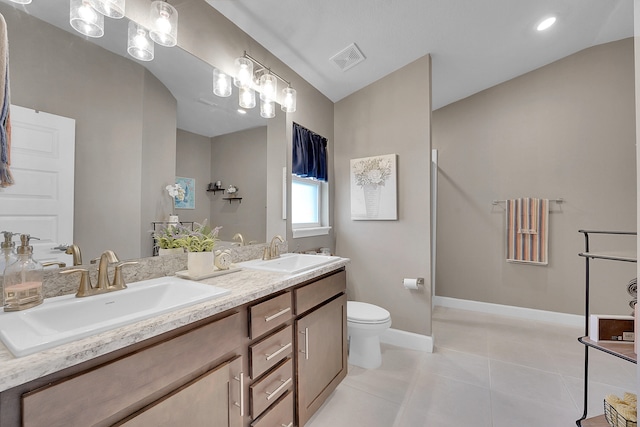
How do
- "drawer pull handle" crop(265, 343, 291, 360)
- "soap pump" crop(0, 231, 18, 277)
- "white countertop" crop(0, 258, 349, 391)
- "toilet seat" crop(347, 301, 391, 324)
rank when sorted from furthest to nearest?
"toilet seat" crop(347, 301, 391, 324)
"drawer pull handle" crop(265, 343, 291, 360)
"soap pump" crop(0, 231, 18, 277)
"white countertop" crop(0, 258, 349, 391)

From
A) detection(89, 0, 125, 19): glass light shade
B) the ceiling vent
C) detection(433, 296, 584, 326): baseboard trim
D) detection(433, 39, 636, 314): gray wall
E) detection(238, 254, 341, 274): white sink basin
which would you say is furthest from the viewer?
detection(433, 296, 584, 326): baseboard trim

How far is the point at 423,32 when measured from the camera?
211cm

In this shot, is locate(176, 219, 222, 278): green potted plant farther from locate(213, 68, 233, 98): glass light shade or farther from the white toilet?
the white toilet

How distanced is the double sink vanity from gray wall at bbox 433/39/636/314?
2.61m

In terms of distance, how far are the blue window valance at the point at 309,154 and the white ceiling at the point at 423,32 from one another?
0.52m

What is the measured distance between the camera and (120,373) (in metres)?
0.71

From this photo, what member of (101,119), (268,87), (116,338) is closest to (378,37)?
(268,87)

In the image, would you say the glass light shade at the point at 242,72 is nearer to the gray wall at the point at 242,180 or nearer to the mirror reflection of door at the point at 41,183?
the gray wall at the point at 242,180

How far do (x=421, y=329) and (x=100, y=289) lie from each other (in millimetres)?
2402

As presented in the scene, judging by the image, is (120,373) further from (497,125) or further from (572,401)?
(497,125)

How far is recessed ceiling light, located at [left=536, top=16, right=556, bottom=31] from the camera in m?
2.21

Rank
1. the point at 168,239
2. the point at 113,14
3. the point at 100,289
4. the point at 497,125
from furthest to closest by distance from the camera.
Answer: the point at 497,125 → the point at 168,239 → the point at 113,14 → the point at 100,289

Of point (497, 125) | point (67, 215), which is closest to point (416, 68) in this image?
point (497, 125)

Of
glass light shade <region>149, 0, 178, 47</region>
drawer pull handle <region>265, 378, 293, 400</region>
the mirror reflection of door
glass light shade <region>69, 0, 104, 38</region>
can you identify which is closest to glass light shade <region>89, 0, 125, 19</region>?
glass light shade <region>69, 0, 104, 38</region>
